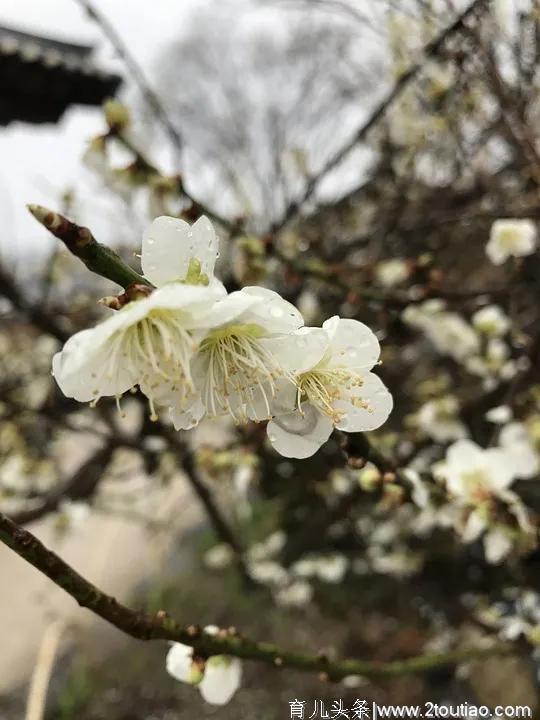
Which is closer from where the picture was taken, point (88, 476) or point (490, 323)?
point (490, 323)

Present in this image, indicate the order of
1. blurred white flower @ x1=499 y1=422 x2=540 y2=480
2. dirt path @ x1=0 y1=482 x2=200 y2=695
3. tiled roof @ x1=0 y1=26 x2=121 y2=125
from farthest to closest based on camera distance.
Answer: dirt path @ x1=0 y1=482 x2=200 y2=695 → tiled roof @ x1=0 y1=26 x2=121 y2=125 → blurred white flower @ x1=499 y1=422 x2=540 y2=480

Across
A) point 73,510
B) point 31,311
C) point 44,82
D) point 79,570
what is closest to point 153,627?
point 31,311

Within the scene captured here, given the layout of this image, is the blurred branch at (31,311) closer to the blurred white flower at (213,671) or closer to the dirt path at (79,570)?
the dirt path at (79,570)

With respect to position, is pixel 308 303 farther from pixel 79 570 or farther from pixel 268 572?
pixel 79 570

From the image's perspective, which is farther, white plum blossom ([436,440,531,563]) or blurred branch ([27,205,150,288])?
white plum blossom ([436,440,531,563])

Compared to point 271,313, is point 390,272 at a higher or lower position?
lower

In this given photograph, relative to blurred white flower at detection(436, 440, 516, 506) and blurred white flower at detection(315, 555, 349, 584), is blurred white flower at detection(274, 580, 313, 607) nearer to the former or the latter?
blurred white flower at detection(315, 555, 349, 584)

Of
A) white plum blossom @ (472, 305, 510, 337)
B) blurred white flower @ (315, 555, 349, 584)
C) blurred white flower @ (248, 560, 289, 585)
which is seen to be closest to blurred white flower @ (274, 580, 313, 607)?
blurred white flower @ (248, 560, 289, 585)

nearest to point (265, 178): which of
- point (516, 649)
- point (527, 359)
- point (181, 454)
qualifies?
point (181, 454)
